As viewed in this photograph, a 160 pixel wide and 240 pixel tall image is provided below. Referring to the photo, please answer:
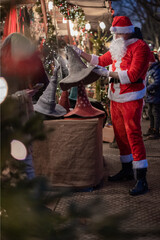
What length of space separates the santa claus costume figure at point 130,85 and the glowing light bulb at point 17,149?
2.52m

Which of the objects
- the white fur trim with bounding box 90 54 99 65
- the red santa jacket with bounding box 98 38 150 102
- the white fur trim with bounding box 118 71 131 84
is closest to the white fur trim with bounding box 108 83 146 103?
the red santa jacket with bounding box 98 38 150 102

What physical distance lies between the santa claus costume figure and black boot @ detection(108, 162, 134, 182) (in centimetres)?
40

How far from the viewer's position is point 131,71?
349 centimetres

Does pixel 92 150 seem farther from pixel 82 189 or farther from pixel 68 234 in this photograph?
pixel 68 234

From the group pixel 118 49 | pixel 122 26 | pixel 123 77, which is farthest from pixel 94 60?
pixel 123 77

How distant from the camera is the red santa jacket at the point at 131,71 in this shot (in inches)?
138

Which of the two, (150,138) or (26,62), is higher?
(26,62)

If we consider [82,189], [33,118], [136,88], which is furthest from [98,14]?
[33,118]

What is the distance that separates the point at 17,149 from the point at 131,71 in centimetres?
255

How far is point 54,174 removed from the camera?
374cm

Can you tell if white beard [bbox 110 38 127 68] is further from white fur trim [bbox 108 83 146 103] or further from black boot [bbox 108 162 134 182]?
black boot [bbox 108 162 134 182]

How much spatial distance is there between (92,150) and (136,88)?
84 cm

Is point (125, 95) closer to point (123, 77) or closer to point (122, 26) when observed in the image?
point (123, 77)

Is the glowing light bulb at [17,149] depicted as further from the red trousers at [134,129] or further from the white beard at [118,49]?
the white beard at [118,49]
